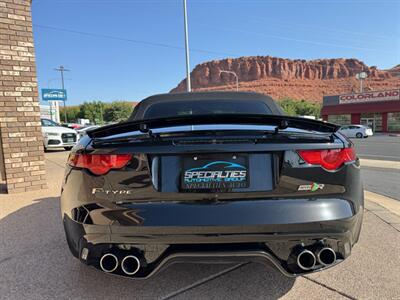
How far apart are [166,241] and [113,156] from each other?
0.59 meters

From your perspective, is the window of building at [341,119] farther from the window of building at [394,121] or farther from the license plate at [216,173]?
the license plate at [216,173]

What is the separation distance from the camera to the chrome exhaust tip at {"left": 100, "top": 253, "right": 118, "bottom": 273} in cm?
182

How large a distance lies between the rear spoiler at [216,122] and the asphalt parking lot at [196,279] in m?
1.15

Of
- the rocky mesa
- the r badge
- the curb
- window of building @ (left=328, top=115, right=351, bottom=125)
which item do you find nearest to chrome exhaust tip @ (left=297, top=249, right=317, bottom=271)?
the r badge

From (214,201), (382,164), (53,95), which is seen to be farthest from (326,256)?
(53,95)

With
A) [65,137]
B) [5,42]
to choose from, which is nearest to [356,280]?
[5,42]

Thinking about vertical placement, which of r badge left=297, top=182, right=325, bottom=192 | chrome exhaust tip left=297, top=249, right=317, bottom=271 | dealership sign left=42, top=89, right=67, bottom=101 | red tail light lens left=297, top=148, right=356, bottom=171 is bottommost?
chrome exhaust tip left=297, top=249, right=317, bottom=271

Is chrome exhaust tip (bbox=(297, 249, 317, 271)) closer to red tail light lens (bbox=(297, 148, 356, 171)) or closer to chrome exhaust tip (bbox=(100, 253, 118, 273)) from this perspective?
red tail light lens (bbox=(297, 148, 356, 171))

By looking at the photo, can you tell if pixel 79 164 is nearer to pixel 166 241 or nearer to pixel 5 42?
pixel 166 241

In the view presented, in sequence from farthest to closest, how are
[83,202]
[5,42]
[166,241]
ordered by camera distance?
[5,42]
[83,202]
[166,241]

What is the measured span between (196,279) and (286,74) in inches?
5844

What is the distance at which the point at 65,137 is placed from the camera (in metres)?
13.5

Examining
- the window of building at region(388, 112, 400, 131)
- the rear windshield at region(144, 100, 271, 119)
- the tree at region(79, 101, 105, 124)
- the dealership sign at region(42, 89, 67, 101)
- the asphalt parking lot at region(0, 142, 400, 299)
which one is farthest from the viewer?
the tree at region(79, 101, 105, 124)

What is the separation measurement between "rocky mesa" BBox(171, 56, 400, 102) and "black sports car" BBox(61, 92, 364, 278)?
408 ft
